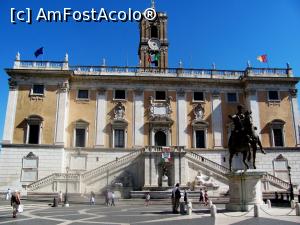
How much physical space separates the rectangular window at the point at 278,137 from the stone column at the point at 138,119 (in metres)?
15.3

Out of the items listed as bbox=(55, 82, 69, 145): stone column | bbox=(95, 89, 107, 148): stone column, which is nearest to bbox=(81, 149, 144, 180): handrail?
bbox=(95, 89, 107, 148): stone column

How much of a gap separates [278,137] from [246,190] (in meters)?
26.0

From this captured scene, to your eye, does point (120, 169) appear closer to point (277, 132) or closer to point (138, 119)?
point (138, 119)

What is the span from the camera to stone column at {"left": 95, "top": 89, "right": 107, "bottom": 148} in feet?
131

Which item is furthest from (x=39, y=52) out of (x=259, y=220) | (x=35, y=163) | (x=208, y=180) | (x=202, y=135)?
(x=259, y=220)

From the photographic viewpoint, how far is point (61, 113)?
39.2 meters

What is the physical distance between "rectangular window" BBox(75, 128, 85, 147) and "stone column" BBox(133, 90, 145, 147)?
18.7 ft

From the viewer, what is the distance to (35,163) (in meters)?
37.6

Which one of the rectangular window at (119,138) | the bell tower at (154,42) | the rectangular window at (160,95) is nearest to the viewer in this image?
the rectangular window at (119,138)

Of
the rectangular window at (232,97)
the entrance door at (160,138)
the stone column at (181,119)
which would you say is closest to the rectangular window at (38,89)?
the entrance door at (160,138)

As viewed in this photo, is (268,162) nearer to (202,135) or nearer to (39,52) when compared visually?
(202,135)

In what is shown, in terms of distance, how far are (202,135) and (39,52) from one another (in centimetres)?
2091

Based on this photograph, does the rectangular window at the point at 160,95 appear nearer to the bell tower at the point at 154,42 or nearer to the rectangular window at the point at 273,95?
the bell tower at the point at 154,42

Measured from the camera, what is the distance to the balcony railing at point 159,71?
41031 mm
